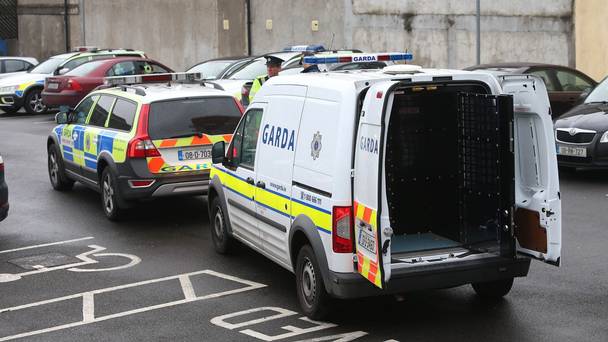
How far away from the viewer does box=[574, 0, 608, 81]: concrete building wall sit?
24953 millimetres

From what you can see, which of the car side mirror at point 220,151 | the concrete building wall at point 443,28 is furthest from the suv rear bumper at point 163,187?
the concrete building wall at point 443,28

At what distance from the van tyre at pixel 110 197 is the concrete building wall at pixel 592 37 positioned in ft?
51.9

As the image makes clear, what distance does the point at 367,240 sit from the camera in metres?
7.32

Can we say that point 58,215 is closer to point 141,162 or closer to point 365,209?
point 141,162

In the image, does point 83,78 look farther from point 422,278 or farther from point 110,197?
point 422,278

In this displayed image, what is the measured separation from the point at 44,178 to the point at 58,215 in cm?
326

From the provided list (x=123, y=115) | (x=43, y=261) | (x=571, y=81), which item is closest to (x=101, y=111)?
(x=123, y=115)

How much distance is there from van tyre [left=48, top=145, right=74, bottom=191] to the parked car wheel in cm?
1327

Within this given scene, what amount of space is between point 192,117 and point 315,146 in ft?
15.0

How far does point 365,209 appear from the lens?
7.31 metres

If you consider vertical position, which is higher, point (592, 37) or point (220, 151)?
point (592, 37)

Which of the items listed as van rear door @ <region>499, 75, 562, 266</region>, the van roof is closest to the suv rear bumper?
the van roof

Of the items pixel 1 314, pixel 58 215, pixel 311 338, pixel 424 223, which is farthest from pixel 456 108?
pixel 58 215

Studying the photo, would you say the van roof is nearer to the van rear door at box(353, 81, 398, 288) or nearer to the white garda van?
the white garda van
